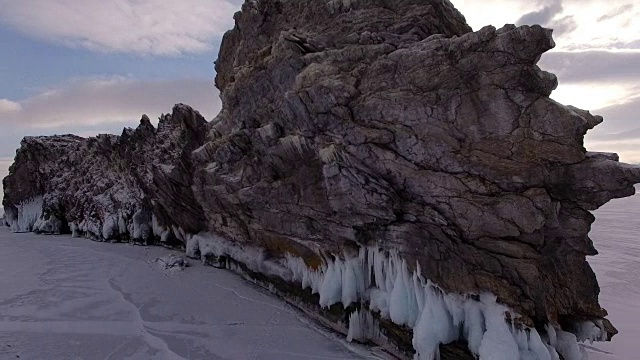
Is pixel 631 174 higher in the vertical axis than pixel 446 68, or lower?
lower

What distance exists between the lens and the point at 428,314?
12234 millimetres

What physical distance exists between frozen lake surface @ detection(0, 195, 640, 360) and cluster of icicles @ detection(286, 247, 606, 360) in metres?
1.74

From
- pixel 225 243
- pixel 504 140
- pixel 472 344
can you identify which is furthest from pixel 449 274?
pixel 225 243

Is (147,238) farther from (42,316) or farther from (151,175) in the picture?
(42,316)

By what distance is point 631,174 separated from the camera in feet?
34.0

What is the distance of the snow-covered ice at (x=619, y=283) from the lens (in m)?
14.2

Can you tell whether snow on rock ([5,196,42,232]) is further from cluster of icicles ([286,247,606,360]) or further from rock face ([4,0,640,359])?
cluster of icicles ([286,247,606,360])

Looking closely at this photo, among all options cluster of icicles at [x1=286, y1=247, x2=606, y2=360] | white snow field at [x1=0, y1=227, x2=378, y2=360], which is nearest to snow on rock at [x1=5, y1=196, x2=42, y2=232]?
white snow field at [x1=0, y1=227, x2=378, y2=360]

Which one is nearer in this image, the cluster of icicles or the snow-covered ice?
the cluster of icicles

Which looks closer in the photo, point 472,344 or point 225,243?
point 472,344

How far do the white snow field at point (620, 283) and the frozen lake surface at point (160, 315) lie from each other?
6 cm

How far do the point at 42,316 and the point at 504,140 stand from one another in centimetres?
1920

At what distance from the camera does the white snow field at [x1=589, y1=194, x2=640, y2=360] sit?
1419cm

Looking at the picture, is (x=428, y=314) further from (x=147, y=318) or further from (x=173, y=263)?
(x=173, y=263)
